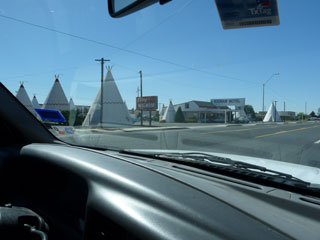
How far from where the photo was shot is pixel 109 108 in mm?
4539

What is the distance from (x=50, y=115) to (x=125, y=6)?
1.87m

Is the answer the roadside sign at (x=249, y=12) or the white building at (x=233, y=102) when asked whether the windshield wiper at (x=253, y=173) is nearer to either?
the roadside sign at (x=249, y=12)

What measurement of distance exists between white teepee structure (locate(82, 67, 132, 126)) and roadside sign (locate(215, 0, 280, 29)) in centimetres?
237

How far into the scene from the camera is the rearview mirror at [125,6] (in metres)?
2.14

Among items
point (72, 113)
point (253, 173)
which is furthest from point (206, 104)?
point (253, 173)

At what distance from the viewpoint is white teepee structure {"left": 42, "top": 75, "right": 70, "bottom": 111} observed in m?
3.60

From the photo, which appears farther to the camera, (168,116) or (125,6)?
(168,116)

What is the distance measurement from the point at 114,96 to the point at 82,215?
2879 mm

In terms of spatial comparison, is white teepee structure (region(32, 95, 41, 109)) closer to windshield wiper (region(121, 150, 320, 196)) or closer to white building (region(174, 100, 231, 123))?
windshield wiper (region(121, 150, 320, 196))

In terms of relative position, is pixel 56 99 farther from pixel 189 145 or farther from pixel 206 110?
pixel 189 145

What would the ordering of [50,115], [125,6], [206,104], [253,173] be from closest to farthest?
[253,173] → [125,6] → [50,115] → [206,104]

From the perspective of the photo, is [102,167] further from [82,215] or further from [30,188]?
[30,188]

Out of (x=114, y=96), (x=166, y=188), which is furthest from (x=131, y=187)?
(x=114, y=96)

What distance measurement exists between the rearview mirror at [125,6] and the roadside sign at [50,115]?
1651mm
